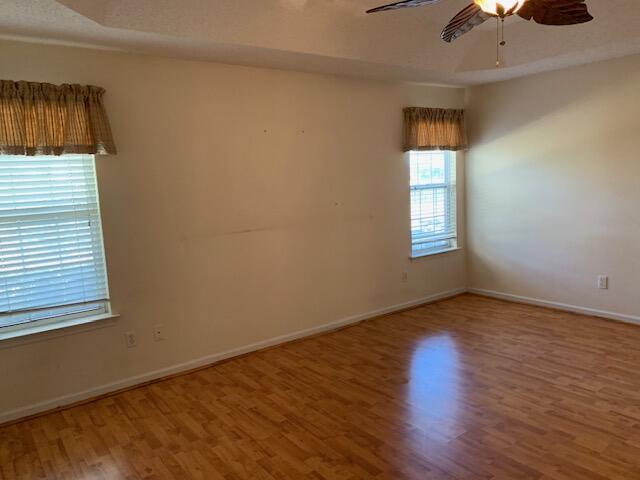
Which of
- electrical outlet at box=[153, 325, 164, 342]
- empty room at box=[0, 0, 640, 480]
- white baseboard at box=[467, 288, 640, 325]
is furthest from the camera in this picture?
white baseboard at box=[467, 288, 640, 325]

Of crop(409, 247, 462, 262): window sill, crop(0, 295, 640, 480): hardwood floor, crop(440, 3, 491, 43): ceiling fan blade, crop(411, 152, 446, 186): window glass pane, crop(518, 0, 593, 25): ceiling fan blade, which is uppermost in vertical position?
crop(440, 3, 491, 43): ceiling fan blade

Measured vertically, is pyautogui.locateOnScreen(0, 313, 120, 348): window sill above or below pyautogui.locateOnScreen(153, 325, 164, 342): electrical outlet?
above

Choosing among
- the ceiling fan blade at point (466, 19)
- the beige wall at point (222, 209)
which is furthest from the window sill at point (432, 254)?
the ceiling fan blade at point (466, 19)

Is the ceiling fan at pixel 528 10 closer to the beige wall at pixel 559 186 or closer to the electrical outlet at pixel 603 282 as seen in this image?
the beige wall at pixel 559 186

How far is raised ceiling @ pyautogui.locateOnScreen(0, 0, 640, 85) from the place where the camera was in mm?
2688

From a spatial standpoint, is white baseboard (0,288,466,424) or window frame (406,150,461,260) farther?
window frame (406,150,461,260)

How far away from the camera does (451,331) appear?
430 cm

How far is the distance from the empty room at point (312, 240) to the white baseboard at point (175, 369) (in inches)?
0.7

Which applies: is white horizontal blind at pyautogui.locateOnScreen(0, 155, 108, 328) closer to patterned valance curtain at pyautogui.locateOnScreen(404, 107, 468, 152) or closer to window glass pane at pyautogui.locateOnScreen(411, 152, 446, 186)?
patterned valance curtain at pyautogui.locateOnScreen(404, 107, 468, 152)

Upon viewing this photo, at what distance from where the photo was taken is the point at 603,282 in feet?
14.6

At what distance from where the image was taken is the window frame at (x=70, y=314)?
3004 mm

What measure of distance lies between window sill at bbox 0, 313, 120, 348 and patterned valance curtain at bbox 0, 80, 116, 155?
1.11 meters

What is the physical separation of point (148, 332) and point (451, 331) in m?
2.59

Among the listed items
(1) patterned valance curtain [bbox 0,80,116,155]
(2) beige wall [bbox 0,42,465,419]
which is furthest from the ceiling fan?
(1) patterned valance curtain [bbox 0,80,116,155]
